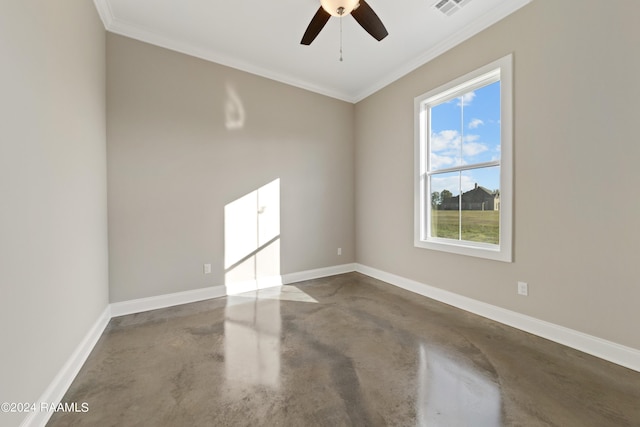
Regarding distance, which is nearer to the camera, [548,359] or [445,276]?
[548,359]

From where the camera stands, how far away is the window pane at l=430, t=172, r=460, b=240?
3.13 m

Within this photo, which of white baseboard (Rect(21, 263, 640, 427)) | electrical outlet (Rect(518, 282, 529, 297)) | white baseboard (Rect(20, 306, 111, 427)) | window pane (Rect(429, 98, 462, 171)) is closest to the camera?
white baseboard (Rect(20, 306, 111, 427))

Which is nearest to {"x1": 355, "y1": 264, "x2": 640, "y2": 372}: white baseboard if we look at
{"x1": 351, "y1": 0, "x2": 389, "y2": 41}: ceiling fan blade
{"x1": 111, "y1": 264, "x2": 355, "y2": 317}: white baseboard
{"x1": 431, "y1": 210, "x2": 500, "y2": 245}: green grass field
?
{"x1": 431, "y1": 210, "x2": 500, "y2": 245}: green grass field

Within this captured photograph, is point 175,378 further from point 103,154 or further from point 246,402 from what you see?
point 103,154

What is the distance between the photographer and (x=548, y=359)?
1947 mm

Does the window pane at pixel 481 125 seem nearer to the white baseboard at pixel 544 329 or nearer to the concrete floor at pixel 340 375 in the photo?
the white baseboard at pixel 544 329

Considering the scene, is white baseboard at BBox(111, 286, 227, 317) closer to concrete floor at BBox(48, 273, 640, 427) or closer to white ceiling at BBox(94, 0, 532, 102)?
concrete floor at BBox(48, 273, 640, 427)

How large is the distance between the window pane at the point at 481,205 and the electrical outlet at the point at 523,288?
1.51ft

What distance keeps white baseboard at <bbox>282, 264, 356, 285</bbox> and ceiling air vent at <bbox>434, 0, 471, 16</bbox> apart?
3.64 meters

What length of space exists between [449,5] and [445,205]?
211 cm

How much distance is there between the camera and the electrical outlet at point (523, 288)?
2396mm

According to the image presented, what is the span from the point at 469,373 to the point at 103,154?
3.82 m

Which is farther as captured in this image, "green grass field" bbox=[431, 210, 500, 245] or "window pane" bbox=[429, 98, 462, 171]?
"window pane" bbox=[429, 98, 462, 171]

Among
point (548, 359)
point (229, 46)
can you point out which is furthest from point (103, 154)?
point (548, 359)
